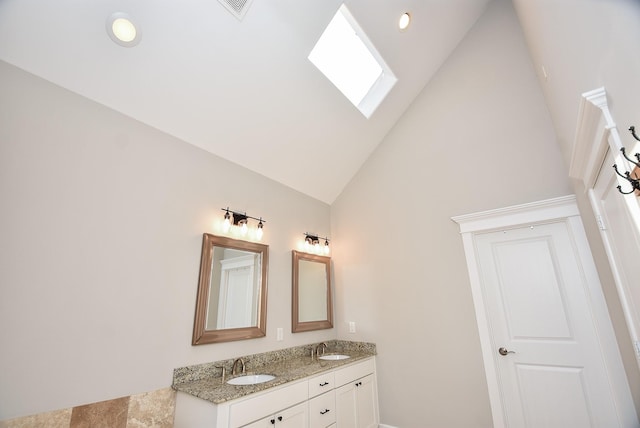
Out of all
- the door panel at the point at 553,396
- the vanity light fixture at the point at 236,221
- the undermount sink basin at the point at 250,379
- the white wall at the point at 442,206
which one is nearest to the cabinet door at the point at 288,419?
the undermount sink basin at the point at 250,379

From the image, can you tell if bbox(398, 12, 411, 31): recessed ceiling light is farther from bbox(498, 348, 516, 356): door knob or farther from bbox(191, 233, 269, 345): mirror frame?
bbox(498, 348, 516, 356): door knob

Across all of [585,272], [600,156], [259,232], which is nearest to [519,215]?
[585,272]

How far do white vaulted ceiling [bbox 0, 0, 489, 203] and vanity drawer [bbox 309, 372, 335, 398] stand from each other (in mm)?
1970

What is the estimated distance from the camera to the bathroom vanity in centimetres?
178

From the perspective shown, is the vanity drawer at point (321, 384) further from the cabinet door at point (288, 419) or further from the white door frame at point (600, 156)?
the white door frame at point (600, 156)

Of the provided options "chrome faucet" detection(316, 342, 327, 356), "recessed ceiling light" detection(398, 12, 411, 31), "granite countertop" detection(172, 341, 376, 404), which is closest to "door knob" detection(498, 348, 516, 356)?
"granite countertop" detection(172, 341, 376, 404)

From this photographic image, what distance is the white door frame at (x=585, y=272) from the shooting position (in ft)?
6.89

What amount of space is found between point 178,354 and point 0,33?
2.16 m

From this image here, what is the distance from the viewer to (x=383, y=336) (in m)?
3.15

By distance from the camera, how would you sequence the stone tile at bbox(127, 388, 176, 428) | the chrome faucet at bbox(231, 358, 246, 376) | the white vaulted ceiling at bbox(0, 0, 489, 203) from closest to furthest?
the white vaulted ceiling at bbox(0, 0, 489, 203) < the stone tile at bbox(127, 388, 176, 428) < the chrome faucet at bbox(231, 358, 246, 376)

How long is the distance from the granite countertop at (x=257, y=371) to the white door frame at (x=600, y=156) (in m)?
2.06

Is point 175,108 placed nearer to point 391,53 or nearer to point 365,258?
point 391,53

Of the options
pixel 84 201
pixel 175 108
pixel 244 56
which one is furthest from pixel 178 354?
pixel 244 56

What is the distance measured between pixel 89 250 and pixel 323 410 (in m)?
2.06
